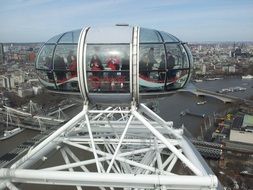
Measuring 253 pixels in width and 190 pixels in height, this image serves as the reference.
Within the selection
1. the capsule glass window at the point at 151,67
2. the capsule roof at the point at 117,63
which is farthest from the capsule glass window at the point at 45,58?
the capsule glass window at the point at 151,67

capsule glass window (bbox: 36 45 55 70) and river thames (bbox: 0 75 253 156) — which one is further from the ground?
capsule glass window (bbox: 36 45 55 70)

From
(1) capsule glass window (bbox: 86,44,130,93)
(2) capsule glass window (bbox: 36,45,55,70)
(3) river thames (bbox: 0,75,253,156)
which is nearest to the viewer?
(1) capsule glass window (bbox: 86,44,130,93)

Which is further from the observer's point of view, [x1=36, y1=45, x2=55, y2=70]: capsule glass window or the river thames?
the river thames

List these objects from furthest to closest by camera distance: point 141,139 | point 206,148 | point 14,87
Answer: point 14,87, point 206,148, point 141,139

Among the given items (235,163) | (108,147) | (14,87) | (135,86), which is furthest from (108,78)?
(14,87)

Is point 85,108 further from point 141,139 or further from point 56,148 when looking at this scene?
point 141,139

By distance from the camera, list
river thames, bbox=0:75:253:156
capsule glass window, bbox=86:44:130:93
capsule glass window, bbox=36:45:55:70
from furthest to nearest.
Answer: river thames, bbox=0:75:253:156 → capsule glass window, bbox=36:45:55:70 → capsule glass window, bbox=86:44:130:93

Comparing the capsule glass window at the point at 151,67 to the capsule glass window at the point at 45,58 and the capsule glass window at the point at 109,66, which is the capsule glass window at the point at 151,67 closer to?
the capsule glass window at the point at 109,66

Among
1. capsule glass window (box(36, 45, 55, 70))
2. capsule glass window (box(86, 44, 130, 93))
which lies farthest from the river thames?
capsule glass window (box(86, 44, 130, 93))

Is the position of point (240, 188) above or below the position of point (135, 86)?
below

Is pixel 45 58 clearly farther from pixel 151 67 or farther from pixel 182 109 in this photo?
pixel 182 109

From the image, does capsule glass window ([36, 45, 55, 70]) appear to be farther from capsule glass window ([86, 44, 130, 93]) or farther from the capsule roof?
capsule glass window ([86, 44, 130, 93])
